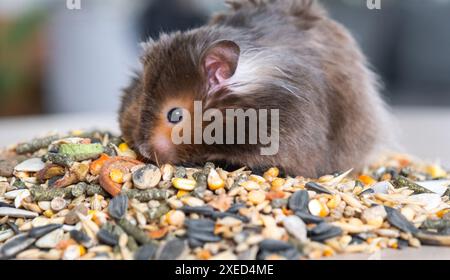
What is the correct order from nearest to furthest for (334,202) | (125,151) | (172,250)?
(172,250) → (334,202) → (125,151)

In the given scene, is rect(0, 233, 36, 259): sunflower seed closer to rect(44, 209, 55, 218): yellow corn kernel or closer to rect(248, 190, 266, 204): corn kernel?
rect(44, 209, 55, 218): yellow corn kernel

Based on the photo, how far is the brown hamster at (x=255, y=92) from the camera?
1.79 metres

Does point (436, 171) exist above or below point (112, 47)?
below

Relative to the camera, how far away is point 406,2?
4777 mm

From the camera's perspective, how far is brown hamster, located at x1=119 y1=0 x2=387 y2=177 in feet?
5.89

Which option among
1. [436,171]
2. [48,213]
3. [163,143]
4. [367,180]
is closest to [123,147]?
[163,143]

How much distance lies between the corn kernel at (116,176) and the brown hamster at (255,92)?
0.14 meters

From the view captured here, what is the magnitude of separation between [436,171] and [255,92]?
0.94m

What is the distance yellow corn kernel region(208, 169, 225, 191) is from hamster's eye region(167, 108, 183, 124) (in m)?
0.23

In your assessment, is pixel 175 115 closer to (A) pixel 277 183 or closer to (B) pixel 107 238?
(A) pixel 277 183

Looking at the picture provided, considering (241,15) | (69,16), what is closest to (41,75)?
(69,16)

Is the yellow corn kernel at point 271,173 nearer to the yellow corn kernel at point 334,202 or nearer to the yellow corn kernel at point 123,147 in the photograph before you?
the yellow corn kernel at point 334,202

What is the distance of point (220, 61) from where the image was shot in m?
1.79

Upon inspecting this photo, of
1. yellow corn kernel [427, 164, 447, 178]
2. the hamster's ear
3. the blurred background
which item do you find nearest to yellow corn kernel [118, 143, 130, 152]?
the hamster's ear
